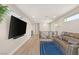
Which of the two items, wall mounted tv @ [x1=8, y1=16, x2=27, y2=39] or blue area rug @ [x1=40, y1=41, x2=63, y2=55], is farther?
blue area rug @ [x1=40, y1=41, x2=63, y2=55]

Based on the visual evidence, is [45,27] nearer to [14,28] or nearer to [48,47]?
[48,47]

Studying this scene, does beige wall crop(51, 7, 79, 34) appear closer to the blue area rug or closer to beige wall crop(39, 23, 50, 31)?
beige wall crop(39, 23, 50, 31)

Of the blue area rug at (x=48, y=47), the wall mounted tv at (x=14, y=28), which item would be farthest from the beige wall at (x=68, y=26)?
the wall mounted tv at (x=14, y=28)

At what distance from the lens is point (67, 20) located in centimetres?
503

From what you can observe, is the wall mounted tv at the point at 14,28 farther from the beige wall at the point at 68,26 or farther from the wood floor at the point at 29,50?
the beige wall at the point at 68,26

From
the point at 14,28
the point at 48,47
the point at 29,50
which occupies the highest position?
the point at 14,28

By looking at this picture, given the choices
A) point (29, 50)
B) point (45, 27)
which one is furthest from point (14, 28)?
point (45, 27)

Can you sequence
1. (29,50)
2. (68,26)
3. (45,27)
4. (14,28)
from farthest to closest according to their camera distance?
(45,27)
(29,50)
(68,26)
(14,28)

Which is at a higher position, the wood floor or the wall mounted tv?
the wall mounted tv

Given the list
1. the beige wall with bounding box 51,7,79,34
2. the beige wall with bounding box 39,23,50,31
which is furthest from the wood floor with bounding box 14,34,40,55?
the beige wall with bounding box 51,7,79,34
